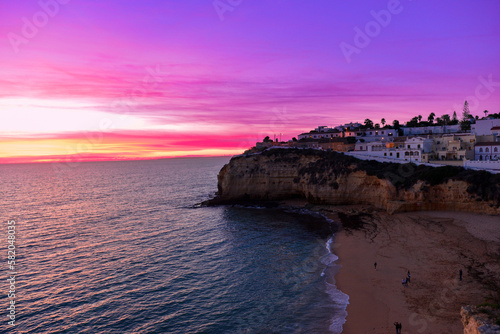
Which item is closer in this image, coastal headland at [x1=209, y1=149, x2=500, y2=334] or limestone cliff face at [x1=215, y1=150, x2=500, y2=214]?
coastal headland at [x1=209, y1=149, x2=500, y2=334]

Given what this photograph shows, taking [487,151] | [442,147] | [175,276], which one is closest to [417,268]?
[175,276]

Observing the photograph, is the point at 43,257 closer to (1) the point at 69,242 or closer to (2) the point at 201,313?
(1) the point at 69,242

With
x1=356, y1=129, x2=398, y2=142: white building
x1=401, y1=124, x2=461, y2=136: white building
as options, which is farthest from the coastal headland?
x1=401, y1=124, x2=461, y2=136: white building

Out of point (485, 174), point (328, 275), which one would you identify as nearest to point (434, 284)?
point (328, 275)

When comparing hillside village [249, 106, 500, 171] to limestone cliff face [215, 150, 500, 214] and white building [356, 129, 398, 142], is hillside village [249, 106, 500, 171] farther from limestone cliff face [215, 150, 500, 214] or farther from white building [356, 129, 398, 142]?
limestone cliff face [215, 150, 500, 214]

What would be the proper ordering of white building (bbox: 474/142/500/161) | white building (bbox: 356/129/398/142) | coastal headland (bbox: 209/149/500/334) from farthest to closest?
white building (bbox: 356/129/398/142) → white building (bbox: 474/142/500/161) → coastal headland (bbox: 209/149/500/334)
